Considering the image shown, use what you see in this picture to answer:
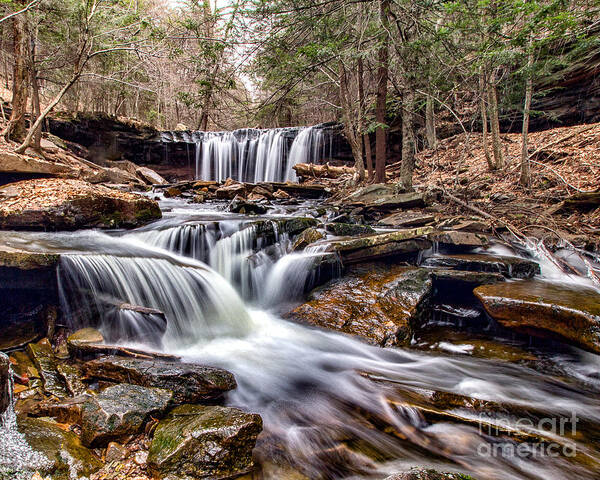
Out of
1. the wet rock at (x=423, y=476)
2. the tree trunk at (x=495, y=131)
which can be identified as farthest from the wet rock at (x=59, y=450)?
the tree trunk at (x=495, y=131)

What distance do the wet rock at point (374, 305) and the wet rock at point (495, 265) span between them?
753 millimetres

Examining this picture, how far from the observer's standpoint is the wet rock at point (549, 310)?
367 cm

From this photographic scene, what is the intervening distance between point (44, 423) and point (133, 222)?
5208 millimetres

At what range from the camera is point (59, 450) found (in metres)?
2.14

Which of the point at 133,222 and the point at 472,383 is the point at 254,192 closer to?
the point at 133,222

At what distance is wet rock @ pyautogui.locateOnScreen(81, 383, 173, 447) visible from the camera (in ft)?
7.70

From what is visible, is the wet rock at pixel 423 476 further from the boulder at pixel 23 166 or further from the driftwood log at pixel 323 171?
the driftwood log at pixel 323 171

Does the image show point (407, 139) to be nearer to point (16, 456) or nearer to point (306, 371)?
point (306, 371)

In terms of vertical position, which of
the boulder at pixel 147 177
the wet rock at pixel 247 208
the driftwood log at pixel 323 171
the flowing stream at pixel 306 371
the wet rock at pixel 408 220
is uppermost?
the driftwood log at pixel 323 171

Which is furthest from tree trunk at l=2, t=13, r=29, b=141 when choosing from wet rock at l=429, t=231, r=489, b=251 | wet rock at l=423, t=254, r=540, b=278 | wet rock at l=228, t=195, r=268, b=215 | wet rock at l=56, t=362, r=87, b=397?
wet rock at l=423, t=254, r=540, b=278

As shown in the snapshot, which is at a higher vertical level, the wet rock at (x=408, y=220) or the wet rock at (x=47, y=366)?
the wet rock at (x=408, y=220)

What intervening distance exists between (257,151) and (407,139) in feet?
36.1

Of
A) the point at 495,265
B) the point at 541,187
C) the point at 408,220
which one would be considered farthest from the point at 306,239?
the point at 541,187

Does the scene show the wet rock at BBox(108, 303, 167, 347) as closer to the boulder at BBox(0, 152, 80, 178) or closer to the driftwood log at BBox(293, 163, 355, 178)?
the boulder at BBox(0, 152, 80, 178)
